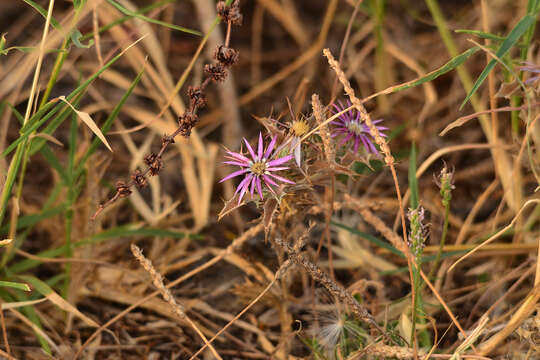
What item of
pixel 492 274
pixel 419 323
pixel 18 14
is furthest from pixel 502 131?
pixel 18 14

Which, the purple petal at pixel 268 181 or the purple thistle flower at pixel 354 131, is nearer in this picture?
the purple petal at pixel 268 181

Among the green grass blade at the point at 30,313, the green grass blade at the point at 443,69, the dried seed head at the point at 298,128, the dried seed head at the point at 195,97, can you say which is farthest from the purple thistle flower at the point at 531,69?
the green grass blade at the point at 30,313

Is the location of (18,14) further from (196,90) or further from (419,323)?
(419,323)

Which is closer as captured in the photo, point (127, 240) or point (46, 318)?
point (46, 318)

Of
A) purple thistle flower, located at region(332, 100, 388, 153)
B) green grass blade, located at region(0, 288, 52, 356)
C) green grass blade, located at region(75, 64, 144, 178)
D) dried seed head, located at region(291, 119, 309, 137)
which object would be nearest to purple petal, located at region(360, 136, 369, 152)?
purple thistle flower, located at region(332, 100, 388, 153)

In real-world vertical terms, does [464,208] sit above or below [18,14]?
below

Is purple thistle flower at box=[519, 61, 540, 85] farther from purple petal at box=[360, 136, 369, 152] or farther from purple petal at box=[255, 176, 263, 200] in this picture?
A: purple petal at box=[255, 176, 263, 200]

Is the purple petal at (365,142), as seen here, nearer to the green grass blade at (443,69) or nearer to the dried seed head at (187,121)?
the green grass blade at (443,69)

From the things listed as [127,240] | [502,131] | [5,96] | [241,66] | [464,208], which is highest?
[5,96]
